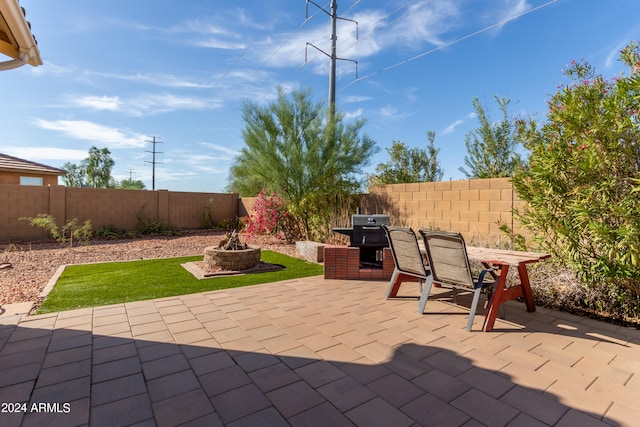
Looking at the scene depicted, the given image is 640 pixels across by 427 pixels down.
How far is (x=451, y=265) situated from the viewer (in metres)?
3.29

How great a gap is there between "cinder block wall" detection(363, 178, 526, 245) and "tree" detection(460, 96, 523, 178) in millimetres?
4237

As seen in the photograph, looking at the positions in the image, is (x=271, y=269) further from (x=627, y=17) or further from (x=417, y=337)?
(x=627, y=17)

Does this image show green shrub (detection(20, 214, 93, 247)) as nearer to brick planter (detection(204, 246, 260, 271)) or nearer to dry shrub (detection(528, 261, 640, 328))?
brick planter (detection(204, 246, 260, 271))

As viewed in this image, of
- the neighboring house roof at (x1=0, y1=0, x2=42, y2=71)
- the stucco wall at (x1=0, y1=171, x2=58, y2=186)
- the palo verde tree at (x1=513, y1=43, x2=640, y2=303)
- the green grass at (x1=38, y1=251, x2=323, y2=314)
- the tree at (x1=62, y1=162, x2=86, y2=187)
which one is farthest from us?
the tree at (x1=62, y1=162, x2=86, y2=187)

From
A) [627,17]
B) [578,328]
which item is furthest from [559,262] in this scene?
[627,17]

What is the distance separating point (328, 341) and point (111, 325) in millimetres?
2246

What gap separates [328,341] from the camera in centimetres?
282

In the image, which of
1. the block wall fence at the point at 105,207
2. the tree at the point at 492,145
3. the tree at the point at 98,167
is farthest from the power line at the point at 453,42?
the tree at the point at 98,167

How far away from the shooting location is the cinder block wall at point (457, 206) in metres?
5.37

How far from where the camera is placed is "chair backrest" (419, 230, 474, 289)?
313cm

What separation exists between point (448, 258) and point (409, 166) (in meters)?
9.76

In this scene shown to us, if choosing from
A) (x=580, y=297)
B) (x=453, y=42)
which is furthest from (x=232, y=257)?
(x=453, y=42)

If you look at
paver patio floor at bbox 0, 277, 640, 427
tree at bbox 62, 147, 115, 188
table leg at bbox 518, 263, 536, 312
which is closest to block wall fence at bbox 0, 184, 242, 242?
paver patio floor at bbox 0, 277, 640, 427

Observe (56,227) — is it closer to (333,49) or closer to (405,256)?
(405,256)
